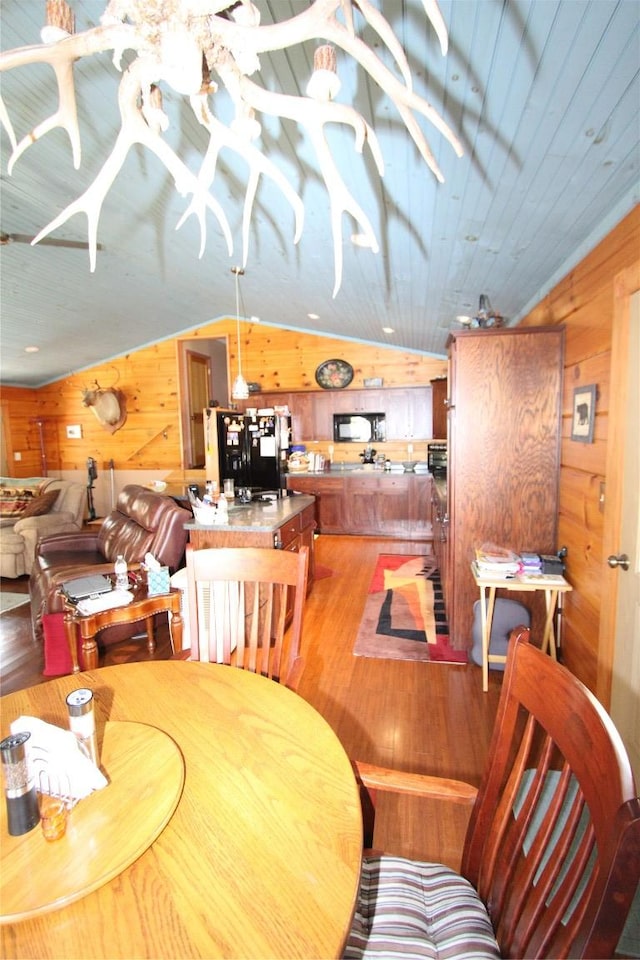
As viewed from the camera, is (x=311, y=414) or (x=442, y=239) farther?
(x=311, y=414)

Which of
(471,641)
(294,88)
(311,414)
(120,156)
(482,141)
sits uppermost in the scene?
(294,88)

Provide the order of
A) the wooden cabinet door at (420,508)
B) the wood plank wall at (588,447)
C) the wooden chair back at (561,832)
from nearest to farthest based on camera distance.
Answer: the wooden chair back at (561,832) < the wood plank wall at (588,447) < the wooden cabinet door at (420,508)

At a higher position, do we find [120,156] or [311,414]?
[120,156]

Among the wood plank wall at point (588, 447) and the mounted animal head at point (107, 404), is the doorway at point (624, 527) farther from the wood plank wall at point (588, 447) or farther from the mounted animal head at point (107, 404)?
the mounted animal head at point (107, 404)

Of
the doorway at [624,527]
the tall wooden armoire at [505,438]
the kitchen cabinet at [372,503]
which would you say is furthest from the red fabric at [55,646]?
the kitchen cabinet at [372,503]

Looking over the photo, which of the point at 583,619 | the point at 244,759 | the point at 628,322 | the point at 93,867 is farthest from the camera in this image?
the point at 583,619

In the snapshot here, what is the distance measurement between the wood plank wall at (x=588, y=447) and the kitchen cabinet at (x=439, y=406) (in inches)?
111

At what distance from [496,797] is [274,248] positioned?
11.5ft

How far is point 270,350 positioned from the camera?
6598 millimetres

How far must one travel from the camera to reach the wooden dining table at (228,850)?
24.4 inches

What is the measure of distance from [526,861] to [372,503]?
5166 millimetres

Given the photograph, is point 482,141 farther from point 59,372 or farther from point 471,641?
point 59,372

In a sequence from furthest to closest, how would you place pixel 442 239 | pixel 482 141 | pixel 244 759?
pixel 442 239, pixel 482 141, pixel 244 759

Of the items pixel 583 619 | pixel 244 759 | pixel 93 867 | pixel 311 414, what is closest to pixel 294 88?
pixel 244 759
